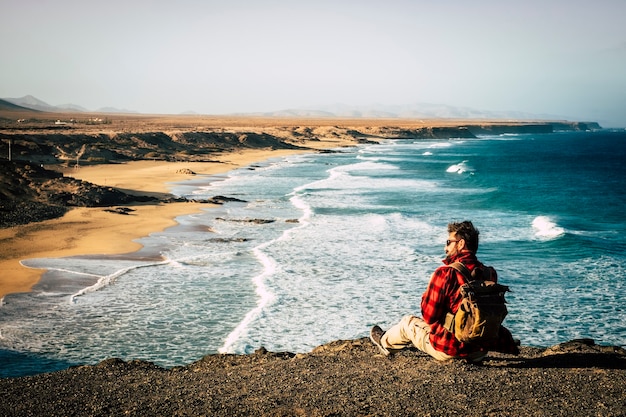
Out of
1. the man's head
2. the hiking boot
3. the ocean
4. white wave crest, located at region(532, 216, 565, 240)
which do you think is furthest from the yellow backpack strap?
white wave crest, located at region(532, 216, 565, 240)

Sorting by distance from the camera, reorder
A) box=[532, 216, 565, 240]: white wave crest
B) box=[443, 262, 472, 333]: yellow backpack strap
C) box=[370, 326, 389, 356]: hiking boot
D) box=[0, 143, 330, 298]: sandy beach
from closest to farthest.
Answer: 1. box=[443, 262, 472, 333]: yellow backpack strap
2. box=[370, 326, 389, 356]: hiking boot
3. box=[0, 143, 330, 298]: sandy beach
4. box=[532, 216, 565, 240]: white wave crest

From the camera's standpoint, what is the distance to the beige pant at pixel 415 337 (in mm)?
6789

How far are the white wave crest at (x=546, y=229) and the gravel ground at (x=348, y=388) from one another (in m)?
15.7

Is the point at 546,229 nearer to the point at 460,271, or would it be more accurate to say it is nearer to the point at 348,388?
the point at 348,388

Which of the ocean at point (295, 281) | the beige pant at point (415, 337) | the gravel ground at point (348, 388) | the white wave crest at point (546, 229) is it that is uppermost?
the beige pant at point (415, 337)

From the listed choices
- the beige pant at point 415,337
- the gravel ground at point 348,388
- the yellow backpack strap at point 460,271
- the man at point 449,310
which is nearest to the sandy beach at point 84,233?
the gravel ground at point 348,388

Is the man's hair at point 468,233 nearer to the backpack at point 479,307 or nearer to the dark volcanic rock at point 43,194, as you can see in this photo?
the backpack at point 479,307

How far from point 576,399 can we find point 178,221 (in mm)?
21350

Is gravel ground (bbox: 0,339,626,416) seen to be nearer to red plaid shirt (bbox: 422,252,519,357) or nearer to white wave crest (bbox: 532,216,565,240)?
red plaid shirt (bbox: 422,252,519,357)

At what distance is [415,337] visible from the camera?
22.8 feet

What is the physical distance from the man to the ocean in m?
4.89

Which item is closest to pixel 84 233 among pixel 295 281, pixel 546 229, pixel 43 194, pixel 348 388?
pixel 43 194

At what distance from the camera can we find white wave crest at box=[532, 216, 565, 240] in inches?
931

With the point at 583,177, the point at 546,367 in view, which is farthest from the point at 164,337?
the point at 583,177
